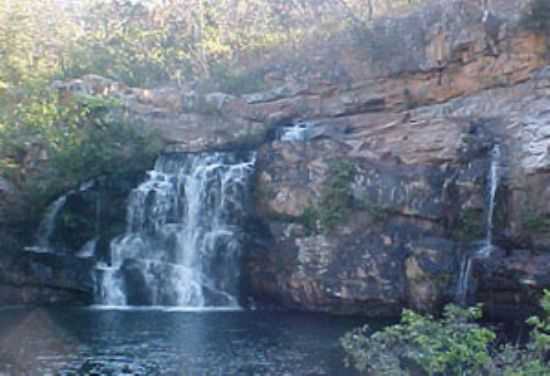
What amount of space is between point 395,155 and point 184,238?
7.76 m

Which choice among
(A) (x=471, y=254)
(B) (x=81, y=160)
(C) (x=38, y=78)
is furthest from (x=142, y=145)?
(A) (x=471, y=254)

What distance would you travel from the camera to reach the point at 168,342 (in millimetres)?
18812

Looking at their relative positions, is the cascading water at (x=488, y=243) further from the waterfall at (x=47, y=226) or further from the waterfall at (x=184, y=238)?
the waterfall at (x=47, y=226)

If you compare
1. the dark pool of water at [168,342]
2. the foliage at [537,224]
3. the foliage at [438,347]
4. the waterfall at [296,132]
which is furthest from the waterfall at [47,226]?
the foliage at [438,347]

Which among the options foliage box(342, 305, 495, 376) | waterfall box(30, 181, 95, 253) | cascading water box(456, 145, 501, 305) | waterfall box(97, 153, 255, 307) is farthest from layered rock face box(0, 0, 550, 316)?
foliage box(342, 305, 495, 376)

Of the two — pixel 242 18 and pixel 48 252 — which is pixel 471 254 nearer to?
pixel 48 252

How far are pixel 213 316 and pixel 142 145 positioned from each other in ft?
26.1

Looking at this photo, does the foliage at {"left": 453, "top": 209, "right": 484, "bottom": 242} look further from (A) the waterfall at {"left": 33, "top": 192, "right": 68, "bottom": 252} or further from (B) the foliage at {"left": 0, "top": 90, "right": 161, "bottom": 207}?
(A) the waterfall at {"left": 33, "top": 192, "right": 68, "bottom": 252}

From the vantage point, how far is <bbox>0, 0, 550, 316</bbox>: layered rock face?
21562 mm

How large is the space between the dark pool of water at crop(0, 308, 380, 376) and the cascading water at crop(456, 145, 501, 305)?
3.14m

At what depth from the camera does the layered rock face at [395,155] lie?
70.7 ft

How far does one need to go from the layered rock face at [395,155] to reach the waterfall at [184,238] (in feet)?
2.67

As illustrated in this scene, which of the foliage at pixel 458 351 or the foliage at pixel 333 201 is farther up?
the foliage at pixel 333 201

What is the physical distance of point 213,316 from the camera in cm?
2266
